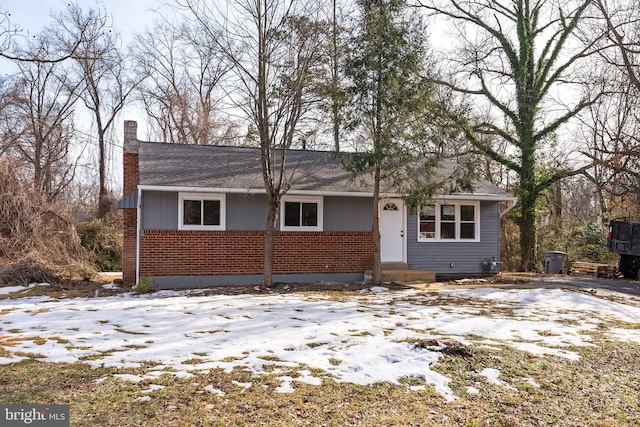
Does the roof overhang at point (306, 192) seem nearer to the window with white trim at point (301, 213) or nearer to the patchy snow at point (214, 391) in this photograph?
the window with white trim at point (301, 213)

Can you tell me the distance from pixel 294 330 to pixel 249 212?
263 inches

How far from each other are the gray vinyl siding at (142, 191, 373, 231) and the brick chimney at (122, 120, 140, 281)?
4.26 feet

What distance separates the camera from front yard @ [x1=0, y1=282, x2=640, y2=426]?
13.8 feet

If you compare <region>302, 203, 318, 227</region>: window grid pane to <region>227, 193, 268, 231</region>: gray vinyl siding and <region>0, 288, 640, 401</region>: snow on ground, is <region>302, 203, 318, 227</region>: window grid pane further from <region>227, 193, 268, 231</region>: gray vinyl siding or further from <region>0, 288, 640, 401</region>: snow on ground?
<region>0, 288, 640, 401</region>: snow on ground

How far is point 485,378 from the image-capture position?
5.21 m

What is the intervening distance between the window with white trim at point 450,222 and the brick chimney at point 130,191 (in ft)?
27.1

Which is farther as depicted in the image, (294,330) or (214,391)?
(294,330)

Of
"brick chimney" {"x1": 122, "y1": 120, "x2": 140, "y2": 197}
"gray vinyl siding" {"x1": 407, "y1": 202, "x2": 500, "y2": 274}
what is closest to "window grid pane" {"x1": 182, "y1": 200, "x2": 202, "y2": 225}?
"brick chimney" {"x1": 122, "y1": 120, "x2": 140, "y2": 197}

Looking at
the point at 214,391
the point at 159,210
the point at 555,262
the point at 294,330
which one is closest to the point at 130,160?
the point at 159,210

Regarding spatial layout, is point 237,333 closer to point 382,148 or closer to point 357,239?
point 382,148

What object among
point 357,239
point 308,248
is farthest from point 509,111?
point 308,248

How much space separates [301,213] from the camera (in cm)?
1397

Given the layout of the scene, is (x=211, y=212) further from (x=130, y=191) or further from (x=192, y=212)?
(x=130, y=191)

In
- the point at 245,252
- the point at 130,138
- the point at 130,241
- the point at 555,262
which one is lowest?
the point at 555,262
